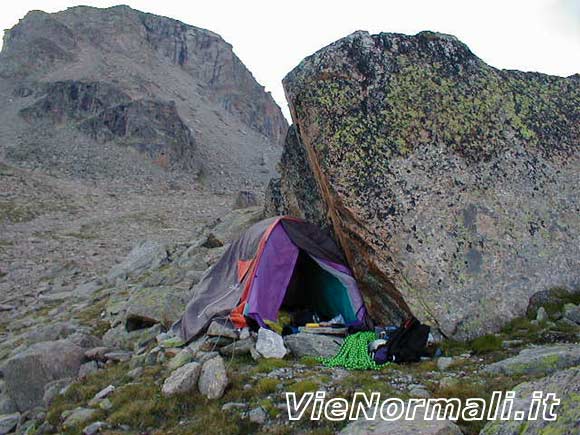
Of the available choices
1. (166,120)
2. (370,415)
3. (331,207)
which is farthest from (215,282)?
(166,120)

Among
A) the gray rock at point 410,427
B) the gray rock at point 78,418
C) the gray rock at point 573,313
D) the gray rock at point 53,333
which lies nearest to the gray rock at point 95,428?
the gray rock at point 78,418

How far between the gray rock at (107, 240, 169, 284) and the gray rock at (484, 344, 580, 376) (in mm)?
13104

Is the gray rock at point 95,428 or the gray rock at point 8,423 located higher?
the gray rock at point 95,428

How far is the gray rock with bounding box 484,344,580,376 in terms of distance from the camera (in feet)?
19.0

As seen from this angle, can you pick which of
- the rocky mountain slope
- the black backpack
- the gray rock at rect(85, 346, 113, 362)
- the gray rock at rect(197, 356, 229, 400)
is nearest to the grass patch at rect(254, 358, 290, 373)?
the gray rock at rect(197, 356, 229, 400)

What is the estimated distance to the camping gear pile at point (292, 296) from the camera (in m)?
7.98

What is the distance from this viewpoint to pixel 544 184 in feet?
31.1

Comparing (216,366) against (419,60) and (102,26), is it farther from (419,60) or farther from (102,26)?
(102,26)

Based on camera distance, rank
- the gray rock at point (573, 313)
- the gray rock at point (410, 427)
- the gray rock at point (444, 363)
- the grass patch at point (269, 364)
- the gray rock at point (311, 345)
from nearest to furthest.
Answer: the gray rock at point (410, 427), the gray rock at point (444, 363), the grass patch at point (269, 364), the gray rock at point (573, 313), the gray rock at point (311, 345)

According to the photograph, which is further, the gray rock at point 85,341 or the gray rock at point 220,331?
the gray rock at point 85,341

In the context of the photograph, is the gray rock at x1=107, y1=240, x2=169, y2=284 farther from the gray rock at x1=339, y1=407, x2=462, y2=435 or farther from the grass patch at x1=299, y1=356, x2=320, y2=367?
the gray rock at x1=339, y1=407, x2=462, y2=435

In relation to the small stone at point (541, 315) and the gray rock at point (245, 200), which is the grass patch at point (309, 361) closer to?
the small stone at point (541, 315)

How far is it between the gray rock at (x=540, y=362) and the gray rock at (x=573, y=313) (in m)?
1.30

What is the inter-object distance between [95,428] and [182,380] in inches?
45.1
